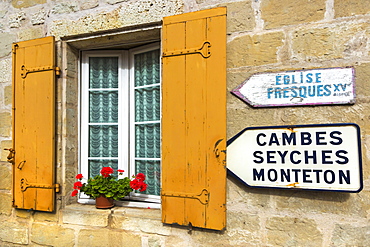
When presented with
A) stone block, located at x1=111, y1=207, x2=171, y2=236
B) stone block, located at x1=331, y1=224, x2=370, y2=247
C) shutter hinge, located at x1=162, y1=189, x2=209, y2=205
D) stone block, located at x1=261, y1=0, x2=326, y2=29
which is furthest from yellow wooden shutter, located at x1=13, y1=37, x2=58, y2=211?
stone block, located at x1=331, y1=224, x2=370, y2=247

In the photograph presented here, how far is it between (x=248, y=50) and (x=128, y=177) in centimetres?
155

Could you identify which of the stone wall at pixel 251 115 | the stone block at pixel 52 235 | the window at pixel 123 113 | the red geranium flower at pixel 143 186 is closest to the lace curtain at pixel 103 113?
the window at pixel 123 113

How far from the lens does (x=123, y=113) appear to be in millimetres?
3215

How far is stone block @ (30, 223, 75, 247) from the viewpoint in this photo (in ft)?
10.1

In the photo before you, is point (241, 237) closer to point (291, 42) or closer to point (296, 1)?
point (291, 42)

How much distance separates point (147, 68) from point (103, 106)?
0.57 metres

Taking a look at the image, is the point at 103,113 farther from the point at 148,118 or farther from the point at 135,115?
the point at 148,118

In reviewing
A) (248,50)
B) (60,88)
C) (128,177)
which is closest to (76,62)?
(60,88)

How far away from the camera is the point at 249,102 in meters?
2.47

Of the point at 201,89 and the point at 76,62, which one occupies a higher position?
the point at 76,62

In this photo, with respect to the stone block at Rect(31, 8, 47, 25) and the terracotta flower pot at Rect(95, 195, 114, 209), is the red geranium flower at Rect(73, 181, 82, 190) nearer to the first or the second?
the terracotta flower pot at Rect(95, 195, 114, 209)

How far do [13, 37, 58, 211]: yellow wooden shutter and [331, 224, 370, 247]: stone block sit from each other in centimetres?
231

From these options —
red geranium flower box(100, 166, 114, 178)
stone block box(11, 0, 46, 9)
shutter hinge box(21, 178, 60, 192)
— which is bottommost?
shutter hinge box(21, 178, 60, 192)

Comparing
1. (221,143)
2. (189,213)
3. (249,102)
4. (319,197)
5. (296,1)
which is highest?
(296,1)
